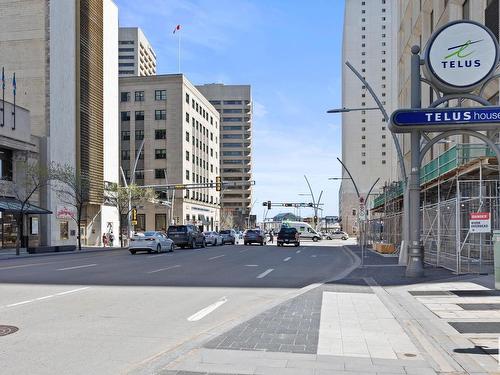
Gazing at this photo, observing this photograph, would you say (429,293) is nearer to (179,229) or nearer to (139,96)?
(179,229)

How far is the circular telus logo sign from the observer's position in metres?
16.0

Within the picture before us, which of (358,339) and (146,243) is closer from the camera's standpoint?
(358,339)

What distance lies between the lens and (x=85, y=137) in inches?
2096

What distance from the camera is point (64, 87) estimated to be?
4947 centimetres

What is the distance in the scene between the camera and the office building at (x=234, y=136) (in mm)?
162250

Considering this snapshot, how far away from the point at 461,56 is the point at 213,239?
36752 millimetres

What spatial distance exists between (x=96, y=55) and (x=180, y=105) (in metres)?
36.1

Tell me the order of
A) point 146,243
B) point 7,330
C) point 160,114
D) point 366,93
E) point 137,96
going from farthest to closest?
point 366,93 → point 137,96 → point 160,114 → point 146,243 → point 7,330

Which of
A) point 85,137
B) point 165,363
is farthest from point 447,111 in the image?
point 85,137

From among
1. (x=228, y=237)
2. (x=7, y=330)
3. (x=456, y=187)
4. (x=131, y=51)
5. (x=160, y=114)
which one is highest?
(x=131, y=51)

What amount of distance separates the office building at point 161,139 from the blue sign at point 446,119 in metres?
73.1

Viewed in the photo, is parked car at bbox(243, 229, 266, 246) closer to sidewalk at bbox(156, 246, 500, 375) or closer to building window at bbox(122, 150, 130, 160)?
sidewalk at bbox(156, 246, 500, 375)

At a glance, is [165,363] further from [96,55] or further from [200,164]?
[200,164]

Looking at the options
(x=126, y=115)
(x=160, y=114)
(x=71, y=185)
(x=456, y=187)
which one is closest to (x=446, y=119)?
(x=456, y=187)
